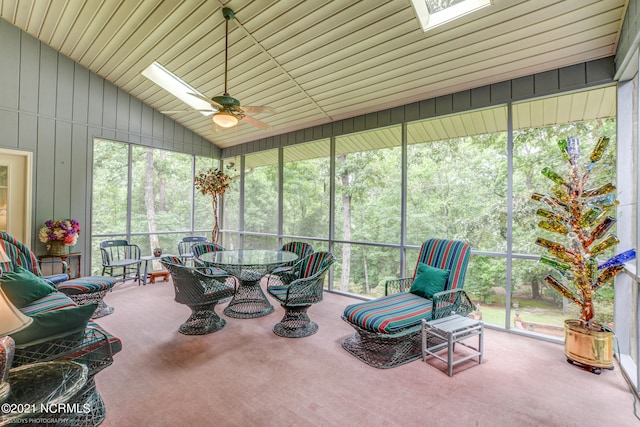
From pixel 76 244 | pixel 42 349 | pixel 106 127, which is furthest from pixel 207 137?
pixel 42 349

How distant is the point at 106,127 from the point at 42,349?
17.4 ft

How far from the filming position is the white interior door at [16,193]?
15.3ft

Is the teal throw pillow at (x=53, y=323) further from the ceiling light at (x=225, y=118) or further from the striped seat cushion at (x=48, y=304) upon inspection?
the ceiling light at (x=225, y=118)

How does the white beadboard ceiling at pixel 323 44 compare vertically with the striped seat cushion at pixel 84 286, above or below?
above

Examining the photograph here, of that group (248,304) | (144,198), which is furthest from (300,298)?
(144,198)

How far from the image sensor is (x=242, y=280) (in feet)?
13.7

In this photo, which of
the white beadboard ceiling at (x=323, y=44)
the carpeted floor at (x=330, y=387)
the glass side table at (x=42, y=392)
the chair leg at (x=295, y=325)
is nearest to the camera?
the glass side table at (x=42, y=392)

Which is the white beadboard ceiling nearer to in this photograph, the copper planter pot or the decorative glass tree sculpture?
the decorative glass tree sculpture

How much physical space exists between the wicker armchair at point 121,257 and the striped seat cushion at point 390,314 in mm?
4608

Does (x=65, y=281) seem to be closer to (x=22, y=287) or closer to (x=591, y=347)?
(x=22, y=287)

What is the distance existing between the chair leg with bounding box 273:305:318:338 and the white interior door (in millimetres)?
4657

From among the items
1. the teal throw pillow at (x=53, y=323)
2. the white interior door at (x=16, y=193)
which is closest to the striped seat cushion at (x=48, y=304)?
the teal throw pillow at (x=53, y=323)

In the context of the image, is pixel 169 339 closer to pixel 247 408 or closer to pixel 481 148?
pixel 247 408

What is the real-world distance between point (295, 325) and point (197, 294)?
1.27 metres
